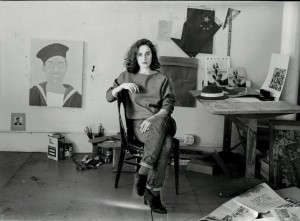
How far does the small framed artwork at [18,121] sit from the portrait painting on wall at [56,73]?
165 mm

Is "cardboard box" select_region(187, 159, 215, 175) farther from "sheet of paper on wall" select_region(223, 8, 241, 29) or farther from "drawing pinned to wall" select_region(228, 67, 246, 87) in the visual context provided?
"sheet of paper on wall" select_region(223, 8, 241, 29)

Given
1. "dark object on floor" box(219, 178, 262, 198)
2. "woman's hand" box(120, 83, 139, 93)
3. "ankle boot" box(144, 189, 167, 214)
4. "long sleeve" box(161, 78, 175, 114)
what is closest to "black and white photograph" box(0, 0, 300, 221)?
"dark object on floor" box(219, 178, 262, 198)

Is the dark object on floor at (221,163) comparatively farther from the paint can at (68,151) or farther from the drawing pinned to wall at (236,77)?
the paint can at (68,151)

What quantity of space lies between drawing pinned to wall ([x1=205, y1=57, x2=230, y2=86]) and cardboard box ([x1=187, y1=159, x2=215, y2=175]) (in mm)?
777

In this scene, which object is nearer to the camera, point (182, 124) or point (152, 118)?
point (152, 118)

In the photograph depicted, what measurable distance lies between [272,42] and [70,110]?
2.10 meters

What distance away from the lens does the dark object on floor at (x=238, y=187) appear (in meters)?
3.06

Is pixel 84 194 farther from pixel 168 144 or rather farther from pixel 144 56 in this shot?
pixel 144 56

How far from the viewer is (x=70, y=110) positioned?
414cm

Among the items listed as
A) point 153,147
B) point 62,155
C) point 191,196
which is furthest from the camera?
point 62,155

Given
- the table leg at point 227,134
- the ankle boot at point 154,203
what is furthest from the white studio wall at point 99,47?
the ankle boot at point 154,203

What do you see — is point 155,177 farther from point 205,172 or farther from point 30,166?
point 30,166

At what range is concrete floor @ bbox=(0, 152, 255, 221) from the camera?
2734 millimetres

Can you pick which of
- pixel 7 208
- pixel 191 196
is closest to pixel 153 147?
pixel 191 196
